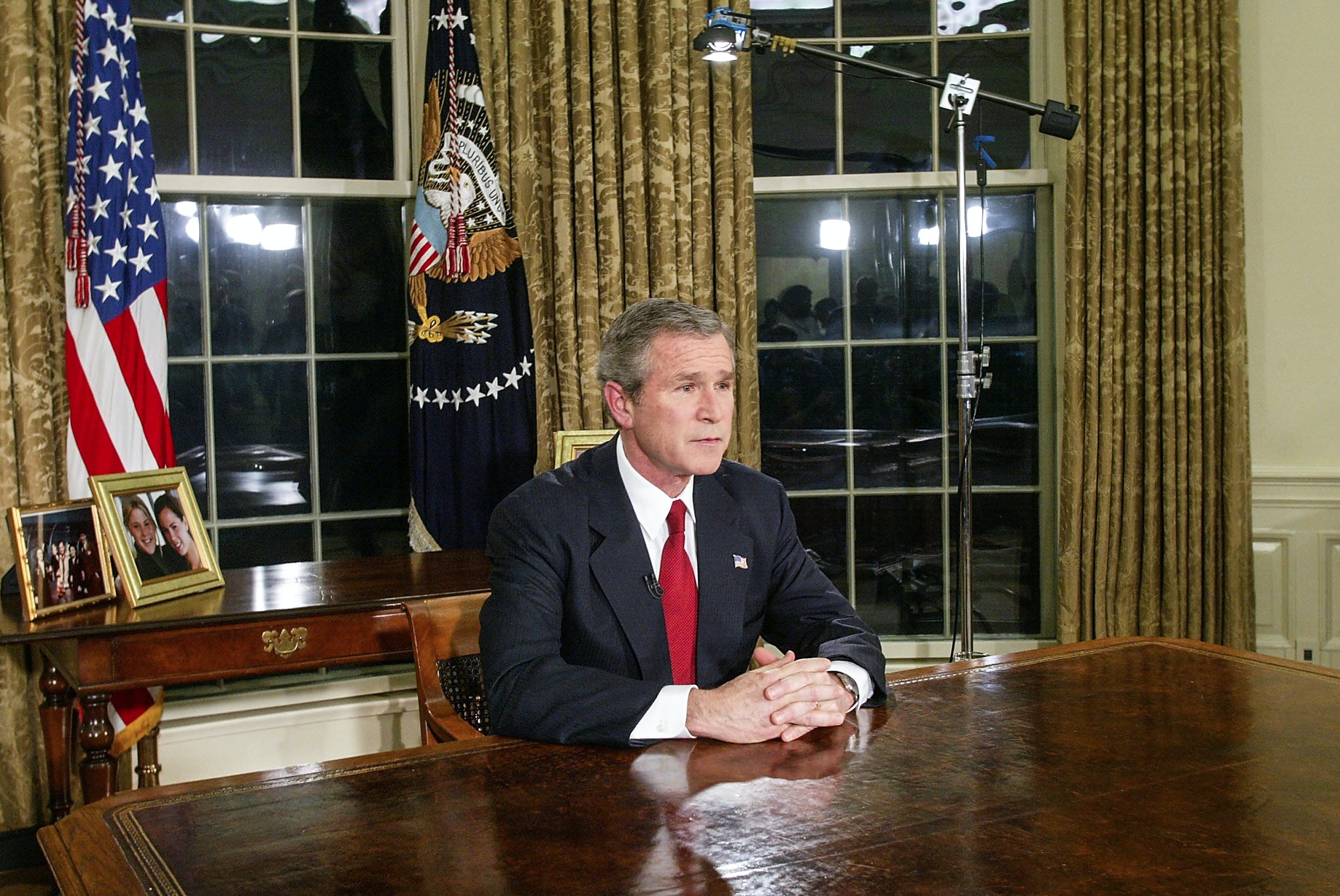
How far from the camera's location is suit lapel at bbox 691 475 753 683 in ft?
6.28

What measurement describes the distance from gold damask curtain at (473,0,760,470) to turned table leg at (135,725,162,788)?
1.30 m

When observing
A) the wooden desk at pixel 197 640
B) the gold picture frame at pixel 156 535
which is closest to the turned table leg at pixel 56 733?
the wooden desk at pixel 197 640

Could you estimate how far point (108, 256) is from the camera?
116 inches

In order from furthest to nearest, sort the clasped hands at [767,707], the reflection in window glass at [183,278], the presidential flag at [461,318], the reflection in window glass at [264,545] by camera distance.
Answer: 1. the reflection in window glass at [264,545]
2. the reflection in window glass at [183,278]
3. the presidential flag at [461,318]
4. the clasped hands at [767,707]

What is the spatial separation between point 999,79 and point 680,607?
267cm

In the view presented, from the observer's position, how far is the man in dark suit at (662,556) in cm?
180

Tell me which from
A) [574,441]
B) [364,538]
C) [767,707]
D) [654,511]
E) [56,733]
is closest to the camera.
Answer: [767,707]

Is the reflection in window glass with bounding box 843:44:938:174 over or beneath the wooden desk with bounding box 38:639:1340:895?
over

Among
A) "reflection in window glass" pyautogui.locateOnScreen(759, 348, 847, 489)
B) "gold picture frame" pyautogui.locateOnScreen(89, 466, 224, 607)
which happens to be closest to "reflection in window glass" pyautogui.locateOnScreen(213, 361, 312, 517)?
"gold picture frame" pyautogui.locateOnScreen(89, 466, 224, 607)

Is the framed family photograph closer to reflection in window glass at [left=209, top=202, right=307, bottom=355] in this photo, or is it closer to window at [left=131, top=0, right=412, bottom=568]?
window at [left=131, top=0, right=412, bottom=568]

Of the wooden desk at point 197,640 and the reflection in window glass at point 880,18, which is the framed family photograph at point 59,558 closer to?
the wooden desk at point 197,640

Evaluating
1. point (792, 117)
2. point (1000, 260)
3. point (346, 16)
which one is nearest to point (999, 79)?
point (1000, 260)

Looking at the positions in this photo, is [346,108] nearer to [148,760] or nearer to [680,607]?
[148,760]

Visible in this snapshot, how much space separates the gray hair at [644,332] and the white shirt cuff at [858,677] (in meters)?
0.57
